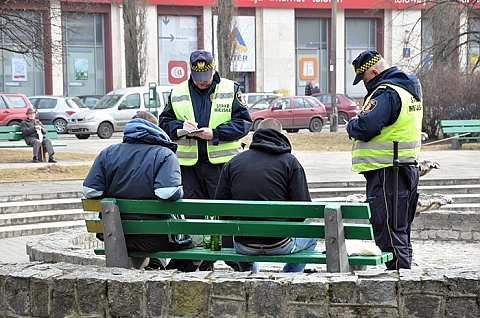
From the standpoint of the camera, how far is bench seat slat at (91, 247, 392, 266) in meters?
6.31

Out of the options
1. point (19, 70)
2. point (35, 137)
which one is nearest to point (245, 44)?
point (19, 70)

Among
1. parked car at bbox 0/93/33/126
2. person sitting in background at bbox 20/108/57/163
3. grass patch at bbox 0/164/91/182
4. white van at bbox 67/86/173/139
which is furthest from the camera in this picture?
white van at bbox 67/86/173/139

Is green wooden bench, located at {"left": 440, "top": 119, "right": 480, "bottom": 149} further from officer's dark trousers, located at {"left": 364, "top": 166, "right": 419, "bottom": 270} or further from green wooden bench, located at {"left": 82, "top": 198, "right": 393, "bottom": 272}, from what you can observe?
green wooden bench, located at {"left": 82, "top": 198, "right": 393, "bottom": 272}

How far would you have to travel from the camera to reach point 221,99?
8258 mm

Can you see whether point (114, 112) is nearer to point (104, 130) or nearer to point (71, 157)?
point (104, 130)

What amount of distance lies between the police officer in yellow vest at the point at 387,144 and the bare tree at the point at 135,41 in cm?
3850

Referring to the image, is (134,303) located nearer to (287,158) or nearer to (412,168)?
(287,158)

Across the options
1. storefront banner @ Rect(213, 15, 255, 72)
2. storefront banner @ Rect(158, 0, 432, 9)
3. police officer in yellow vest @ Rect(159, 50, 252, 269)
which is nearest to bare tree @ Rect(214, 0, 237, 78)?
storefront banner @ Rect(213, 15, 255, 72)

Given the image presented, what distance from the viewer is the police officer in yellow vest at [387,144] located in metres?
7.48

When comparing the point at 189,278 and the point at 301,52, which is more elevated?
the point at 301,52

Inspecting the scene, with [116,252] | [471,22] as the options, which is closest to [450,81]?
[471,22]

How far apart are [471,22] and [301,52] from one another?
2285 centimetres

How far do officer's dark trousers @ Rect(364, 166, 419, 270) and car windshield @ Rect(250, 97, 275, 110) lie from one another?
1145 inches

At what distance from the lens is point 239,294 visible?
576 cm
